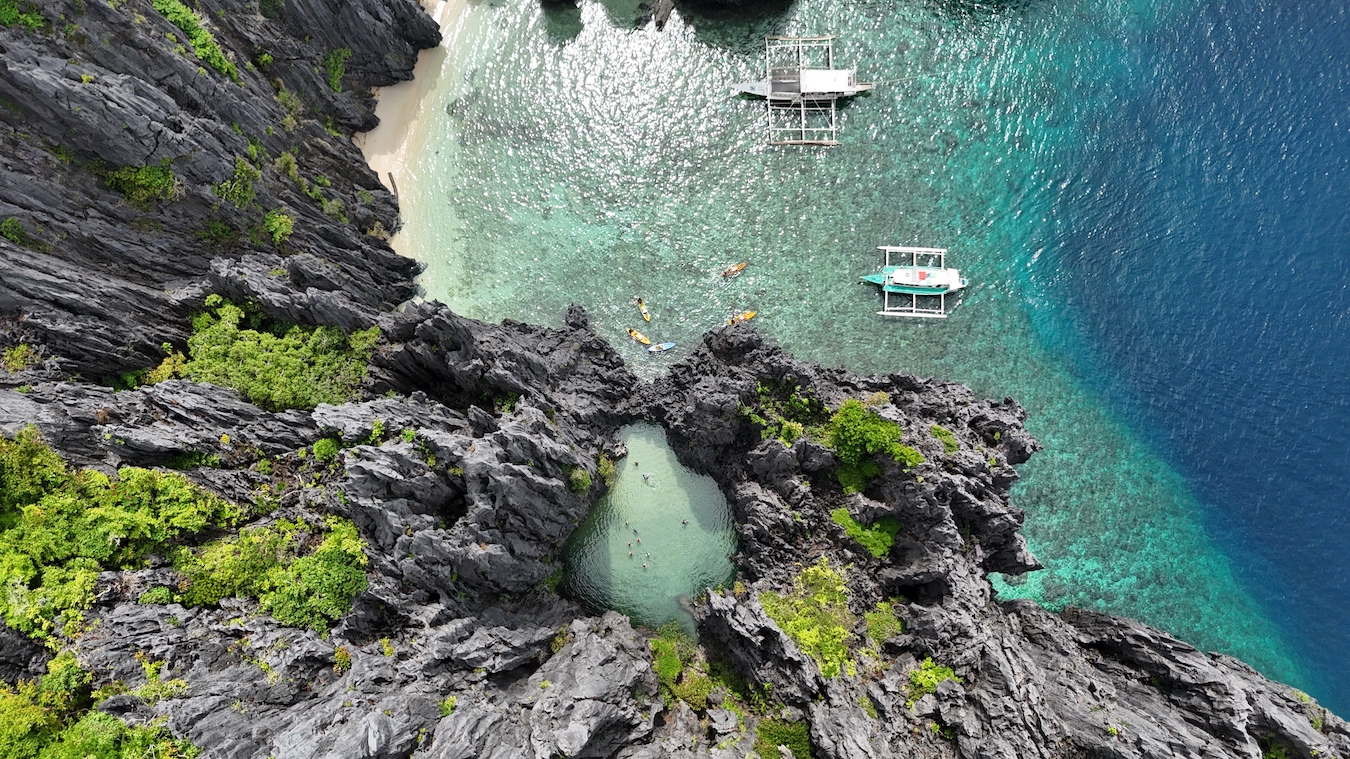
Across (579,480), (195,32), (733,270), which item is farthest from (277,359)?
(733,270)

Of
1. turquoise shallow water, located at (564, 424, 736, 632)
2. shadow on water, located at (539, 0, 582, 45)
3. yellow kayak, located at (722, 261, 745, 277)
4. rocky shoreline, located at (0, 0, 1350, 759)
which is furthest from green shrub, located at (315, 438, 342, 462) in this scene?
shadow on water, located at (539, 0, 582, 45)

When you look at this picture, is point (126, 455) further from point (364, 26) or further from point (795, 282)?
point (795, 282)

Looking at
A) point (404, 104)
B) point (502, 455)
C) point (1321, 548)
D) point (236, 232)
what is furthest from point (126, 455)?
point (1321, 548)

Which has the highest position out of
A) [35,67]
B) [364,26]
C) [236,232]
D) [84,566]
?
[364,26]

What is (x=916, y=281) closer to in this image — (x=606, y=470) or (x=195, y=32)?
(x=606, y=470)

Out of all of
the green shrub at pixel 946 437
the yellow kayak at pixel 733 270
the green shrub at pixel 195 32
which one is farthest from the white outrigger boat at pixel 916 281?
the green shrub at pixel 195 32
